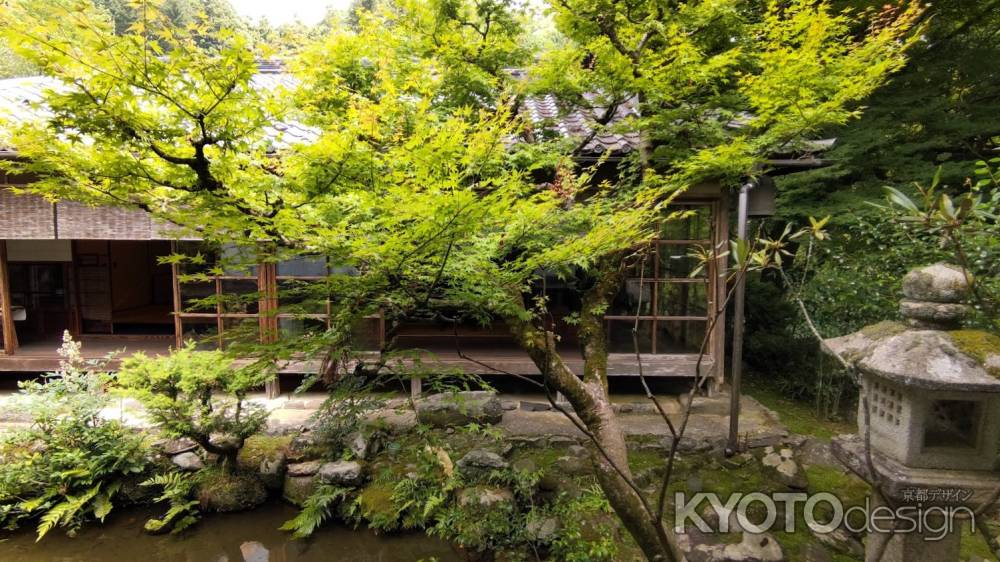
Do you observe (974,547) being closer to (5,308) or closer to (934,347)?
(934,347)

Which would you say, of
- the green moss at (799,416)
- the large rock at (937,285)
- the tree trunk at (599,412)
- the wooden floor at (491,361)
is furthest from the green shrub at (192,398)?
the green moss at (799,416)

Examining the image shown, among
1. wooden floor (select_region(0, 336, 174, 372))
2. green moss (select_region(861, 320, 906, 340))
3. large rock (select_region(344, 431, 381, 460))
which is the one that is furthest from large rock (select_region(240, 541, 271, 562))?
green moss (select_region(861, 320, 906, 340))

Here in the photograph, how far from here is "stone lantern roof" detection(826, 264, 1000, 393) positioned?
2.73 m

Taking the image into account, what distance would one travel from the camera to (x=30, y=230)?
692cm

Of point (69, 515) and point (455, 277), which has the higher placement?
point (455, 277)

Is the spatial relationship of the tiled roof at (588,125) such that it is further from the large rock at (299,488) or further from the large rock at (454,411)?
the large rock at (299,488)

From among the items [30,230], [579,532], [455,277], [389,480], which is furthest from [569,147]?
[30,230]

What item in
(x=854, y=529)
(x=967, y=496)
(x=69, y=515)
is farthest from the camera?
(x=69, y=515)

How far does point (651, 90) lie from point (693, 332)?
525 cm

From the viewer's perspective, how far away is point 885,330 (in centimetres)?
323

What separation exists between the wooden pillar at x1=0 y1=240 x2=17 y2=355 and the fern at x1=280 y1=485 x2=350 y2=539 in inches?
262

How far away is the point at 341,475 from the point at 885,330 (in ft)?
17.5

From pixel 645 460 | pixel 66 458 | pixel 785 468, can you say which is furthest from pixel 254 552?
pixel 785 468

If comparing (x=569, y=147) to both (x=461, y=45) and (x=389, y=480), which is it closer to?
(x=461, y=45)
